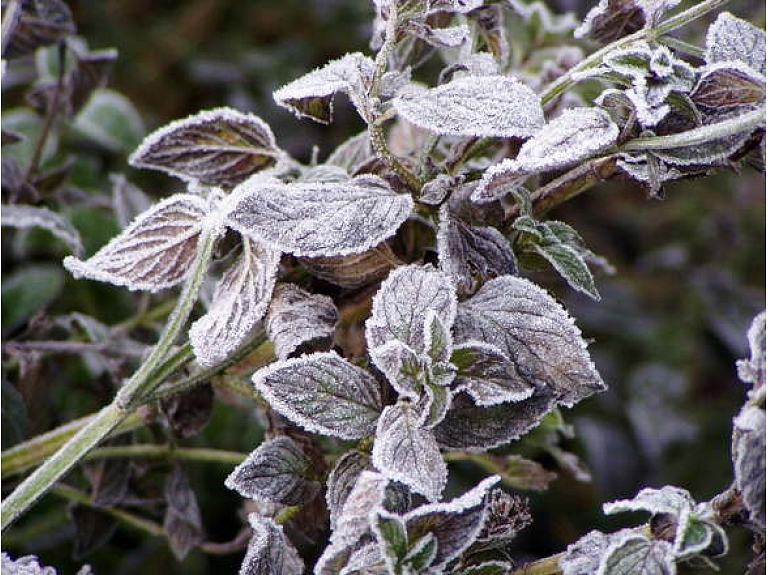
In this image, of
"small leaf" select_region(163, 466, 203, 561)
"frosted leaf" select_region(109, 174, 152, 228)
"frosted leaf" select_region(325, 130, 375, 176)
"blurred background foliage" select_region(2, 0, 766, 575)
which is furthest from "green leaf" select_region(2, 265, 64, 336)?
"frosted leaf" select_region(325, 130, 375, 176)

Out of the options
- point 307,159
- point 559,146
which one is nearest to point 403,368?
point 559,146

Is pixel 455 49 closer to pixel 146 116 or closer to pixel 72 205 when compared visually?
pixel 72 205

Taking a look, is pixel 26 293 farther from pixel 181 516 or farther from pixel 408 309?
pixel 408 309

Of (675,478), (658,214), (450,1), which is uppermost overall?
(450,1)

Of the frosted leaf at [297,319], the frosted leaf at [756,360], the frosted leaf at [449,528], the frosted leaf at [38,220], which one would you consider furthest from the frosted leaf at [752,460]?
the frosted leaf at [38,220]

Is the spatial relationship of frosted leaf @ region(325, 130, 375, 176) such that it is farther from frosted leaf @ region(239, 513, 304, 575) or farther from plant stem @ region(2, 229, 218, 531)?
frosted leaf @ region(239, 513, 304, 575)

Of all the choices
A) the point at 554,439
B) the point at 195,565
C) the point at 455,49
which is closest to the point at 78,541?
the point at 195,565
